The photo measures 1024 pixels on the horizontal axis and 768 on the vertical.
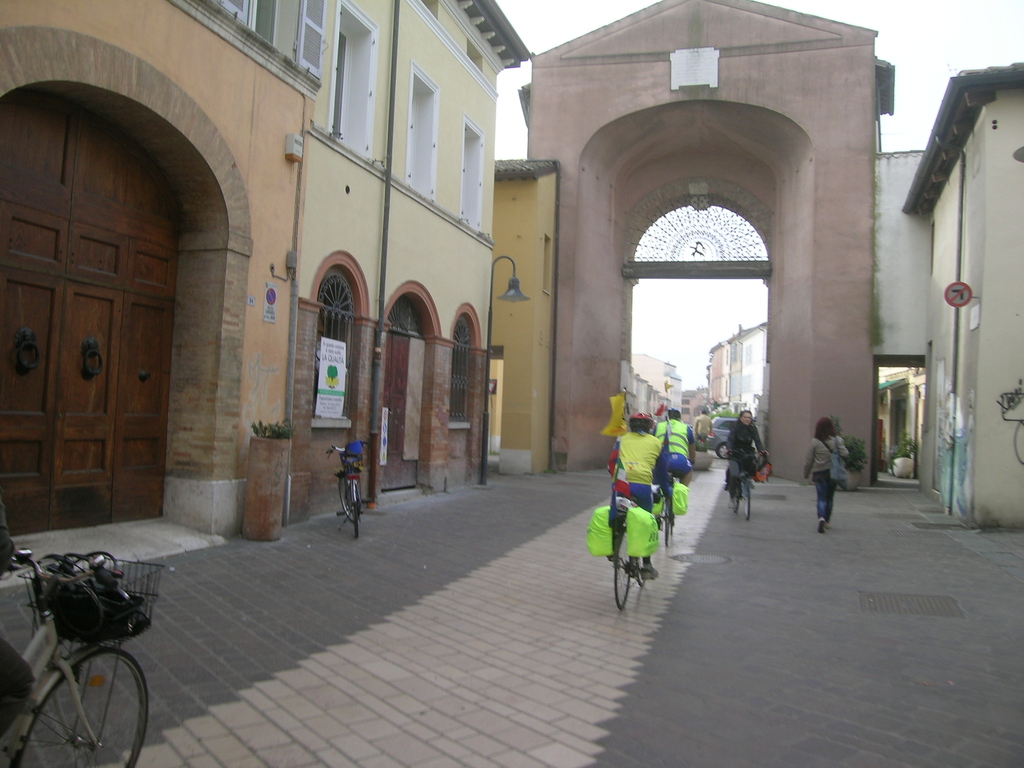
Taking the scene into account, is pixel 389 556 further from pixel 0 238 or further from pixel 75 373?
pixel 0 238

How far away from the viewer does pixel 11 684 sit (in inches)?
103

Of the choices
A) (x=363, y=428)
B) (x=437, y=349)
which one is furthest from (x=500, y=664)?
(x=437, y=349)

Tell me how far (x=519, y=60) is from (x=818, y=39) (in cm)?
916

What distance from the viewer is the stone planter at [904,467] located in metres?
22.5

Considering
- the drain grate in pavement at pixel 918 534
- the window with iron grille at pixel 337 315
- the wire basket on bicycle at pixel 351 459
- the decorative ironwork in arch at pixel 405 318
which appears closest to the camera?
the wire basket on bicycle at pixel 351 459

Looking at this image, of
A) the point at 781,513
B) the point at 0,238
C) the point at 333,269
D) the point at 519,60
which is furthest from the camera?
the point at 519,60

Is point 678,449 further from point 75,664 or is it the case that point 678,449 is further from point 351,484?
point 75,664

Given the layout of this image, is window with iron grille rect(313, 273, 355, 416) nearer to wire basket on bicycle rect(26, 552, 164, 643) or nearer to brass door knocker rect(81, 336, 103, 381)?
brass door knocker rect(81, 336, 103, 381)

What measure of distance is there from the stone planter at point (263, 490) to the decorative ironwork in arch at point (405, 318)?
4234 millimetres

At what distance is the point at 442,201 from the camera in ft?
46.0

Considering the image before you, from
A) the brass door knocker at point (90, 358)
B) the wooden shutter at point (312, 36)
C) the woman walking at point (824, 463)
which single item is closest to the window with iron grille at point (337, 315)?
the wooden shutter at point (312, 36)

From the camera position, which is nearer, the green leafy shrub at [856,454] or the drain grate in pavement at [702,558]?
the drain grate in pavement at [702,558]

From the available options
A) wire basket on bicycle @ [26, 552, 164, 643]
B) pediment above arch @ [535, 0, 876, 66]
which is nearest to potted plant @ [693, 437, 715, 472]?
pediment above arch @ [535, 0, 876, 66]

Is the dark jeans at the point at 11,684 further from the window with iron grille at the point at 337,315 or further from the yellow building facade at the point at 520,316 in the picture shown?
the yellow building facade at the point at 520,316
